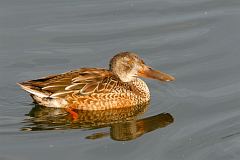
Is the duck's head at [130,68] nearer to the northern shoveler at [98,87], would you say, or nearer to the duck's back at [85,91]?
the northern shoveler at [98,87]

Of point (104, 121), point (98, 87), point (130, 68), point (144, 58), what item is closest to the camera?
point (104, 121)

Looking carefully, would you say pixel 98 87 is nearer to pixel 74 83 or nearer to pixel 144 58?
pixel 74 83

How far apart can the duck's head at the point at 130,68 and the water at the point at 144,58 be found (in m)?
0.39

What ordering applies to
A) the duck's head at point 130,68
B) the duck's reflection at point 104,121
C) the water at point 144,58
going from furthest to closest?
the duck's head at point 130,68 → the duck's reflection at point 104,121 → the water at point 144,58

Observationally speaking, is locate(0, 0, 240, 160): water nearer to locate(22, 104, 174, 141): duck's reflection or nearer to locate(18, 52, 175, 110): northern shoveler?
locate(22, 104, 174, 141): duck's reflection

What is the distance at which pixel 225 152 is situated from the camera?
37.4 ft

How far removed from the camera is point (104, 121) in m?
13.0

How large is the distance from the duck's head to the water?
39 cm

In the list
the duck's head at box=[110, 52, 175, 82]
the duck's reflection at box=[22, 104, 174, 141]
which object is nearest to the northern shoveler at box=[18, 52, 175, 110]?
the duck's head at box=[110, 52, 175, 82]

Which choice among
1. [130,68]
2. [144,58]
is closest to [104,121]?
[130,68]

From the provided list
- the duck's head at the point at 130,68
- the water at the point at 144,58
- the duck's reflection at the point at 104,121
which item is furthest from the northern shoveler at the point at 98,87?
the water at the point at 144,58

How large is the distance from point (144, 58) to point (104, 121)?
2540mm

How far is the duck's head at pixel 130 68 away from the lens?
13.8 metres

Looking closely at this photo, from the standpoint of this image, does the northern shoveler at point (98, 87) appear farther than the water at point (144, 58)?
Yes
